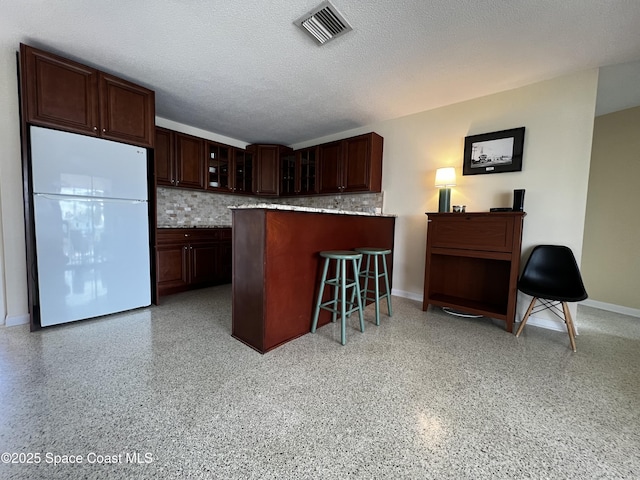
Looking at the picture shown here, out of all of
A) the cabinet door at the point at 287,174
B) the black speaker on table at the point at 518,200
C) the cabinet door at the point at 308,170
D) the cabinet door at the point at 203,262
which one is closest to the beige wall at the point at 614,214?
the black speaker on table at the point at 518,200

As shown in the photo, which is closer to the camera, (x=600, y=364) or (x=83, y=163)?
(x=600, y=364)

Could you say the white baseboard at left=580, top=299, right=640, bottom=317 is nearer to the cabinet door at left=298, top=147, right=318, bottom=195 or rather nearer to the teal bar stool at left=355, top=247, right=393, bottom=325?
the teal bar stool at left=355, top=247, right=393, bottom=325

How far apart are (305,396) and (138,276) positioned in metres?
2.32

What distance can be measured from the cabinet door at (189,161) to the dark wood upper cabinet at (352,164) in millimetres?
1904

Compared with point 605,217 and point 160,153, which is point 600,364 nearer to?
point 605,217

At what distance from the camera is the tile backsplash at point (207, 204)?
377 cm

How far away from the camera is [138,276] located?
268cm

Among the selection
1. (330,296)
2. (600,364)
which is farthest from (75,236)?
(600,364)

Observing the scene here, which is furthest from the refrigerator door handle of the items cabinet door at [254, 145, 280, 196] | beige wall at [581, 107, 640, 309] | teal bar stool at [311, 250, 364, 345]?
beige wall at [581, 107, 640, 309]

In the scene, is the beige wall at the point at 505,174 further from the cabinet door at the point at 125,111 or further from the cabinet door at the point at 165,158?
the cabinet door at the point at 165,158

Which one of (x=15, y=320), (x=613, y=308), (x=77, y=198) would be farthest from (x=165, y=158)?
(x=613, y=308)

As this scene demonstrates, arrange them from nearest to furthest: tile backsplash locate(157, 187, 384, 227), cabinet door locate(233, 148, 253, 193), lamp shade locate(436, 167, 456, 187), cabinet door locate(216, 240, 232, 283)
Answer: lamp shade locate(436, 167, 456, 187), tile backsplash locate(157, 187, 384, 227), cabinet door locate(216, 240, 232, 283), cabinet door locate(233, 148, 253, 193)

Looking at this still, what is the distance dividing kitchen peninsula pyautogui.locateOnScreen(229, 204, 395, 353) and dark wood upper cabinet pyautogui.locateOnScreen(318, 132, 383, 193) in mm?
1391

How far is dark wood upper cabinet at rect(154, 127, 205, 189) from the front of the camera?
11.5 feet
